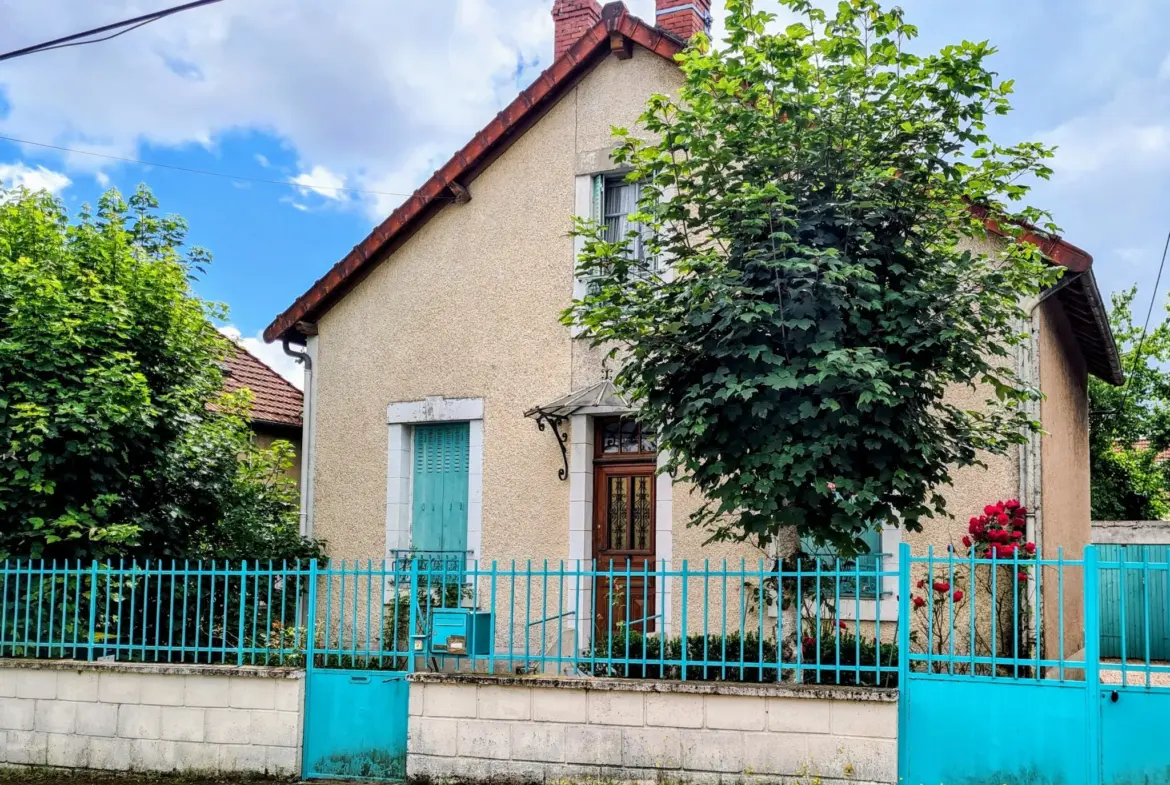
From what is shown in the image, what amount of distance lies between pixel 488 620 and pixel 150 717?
2.60 m

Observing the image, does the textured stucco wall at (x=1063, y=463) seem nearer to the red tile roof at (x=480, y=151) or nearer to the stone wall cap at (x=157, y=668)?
the red tile roof at (x=480, y=151)

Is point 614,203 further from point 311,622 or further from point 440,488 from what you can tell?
point 311,622

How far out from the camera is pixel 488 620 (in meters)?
7.33

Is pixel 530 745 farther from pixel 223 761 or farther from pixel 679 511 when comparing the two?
pixel 679 511

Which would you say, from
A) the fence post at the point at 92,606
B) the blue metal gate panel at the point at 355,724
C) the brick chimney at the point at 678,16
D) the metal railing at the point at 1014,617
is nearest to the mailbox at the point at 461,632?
the blue metal gate panel at the point at 355,724

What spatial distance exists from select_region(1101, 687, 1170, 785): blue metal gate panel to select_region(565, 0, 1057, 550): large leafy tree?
170cm

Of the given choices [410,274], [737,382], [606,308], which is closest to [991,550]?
A: [737,382]

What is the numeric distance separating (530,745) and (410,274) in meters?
6.35

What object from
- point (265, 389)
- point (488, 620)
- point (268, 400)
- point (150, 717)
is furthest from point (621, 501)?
point (265, 389)

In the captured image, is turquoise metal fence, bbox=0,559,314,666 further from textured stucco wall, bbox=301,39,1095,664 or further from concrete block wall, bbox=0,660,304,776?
textured stucco wall, bbox=301,39,1095,664

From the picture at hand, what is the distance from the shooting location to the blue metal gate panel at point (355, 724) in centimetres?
729

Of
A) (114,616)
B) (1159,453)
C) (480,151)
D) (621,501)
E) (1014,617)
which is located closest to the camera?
(1014,617)

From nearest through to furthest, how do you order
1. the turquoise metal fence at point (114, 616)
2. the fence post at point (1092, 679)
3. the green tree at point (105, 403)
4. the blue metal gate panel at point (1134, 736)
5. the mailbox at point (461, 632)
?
the blue metal gate panel at point (1134, 736) → the fence post at point (1092, 679) → the mailbox at point (461, 632) → the turquoise metal fence at point (114, 616) → the green tree at point (105, 403)

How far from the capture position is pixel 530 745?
22.6ft
